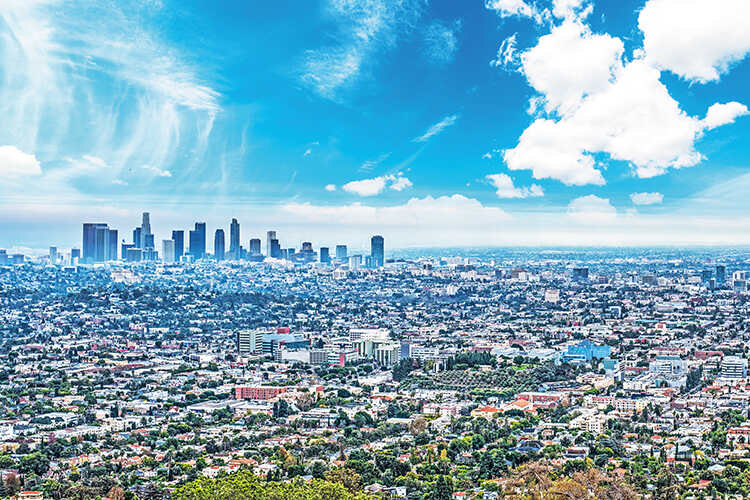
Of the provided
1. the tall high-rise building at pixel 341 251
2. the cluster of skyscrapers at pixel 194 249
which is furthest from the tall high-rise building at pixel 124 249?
the tall high-rise building at pixel 341 251

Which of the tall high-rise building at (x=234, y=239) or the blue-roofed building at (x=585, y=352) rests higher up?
the tall high-rise building at (x=234, y=239)

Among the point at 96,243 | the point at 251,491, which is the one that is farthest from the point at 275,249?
the point at 251,491

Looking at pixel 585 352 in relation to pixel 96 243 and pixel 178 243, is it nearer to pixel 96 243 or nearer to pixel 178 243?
pixel 178 243

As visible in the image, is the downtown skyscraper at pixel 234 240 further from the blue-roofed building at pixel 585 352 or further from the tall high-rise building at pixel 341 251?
the blue-roofed building at pixel 585 352

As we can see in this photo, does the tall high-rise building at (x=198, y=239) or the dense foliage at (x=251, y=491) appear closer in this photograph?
the dense foliage at (x=251, y=491)

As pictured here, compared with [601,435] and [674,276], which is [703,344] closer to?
[601,435]

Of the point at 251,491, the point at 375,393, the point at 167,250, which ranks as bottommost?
the point at 375,393
